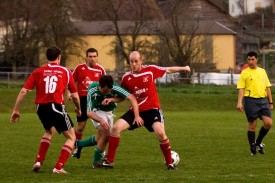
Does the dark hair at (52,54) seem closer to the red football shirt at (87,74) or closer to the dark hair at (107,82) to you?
the dark hair at (107,82)

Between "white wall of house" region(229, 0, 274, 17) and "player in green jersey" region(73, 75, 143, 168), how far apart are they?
82175 millimetres

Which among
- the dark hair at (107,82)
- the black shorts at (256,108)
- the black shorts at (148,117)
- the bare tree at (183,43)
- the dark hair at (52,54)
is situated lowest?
the bare tree at (183,43)

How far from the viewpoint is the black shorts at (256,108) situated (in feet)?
52.9

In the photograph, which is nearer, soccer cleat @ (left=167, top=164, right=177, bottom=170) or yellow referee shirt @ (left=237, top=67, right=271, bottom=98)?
soccer cleat @ (left=167, top=164, right=177, bottom=170)

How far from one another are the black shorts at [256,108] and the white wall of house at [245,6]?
79.4 m

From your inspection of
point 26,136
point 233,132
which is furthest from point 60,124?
point 233,132

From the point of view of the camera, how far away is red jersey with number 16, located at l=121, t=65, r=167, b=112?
13258 mm

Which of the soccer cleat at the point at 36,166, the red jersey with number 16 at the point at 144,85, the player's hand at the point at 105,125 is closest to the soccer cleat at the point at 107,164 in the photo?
Result: the player's hand at the point at 105,125

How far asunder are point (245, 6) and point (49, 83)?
3401 inches

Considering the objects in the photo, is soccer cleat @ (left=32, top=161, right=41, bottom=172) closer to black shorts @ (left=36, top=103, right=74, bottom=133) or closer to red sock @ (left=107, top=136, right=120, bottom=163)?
black shorts @ (left=36, top=103, right=74, bottom=133)

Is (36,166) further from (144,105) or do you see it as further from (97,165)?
(144,105)

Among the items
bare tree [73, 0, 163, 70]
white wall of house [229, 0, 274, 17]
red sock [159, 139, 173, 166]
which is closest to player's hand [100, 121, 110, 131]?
red sock [159, 139, 173, 166]

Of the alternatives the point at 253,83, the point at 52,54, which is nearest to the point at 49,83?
the point at 52,54

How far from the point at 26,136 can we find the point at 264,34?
56.7 m
